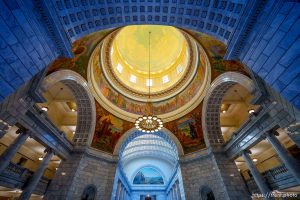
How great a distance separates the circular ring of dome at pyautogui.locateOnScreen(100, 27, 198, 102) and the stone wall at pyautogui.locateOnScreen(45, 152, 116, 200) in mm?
7467

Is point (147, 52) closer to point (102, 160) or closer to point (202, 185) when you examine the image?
point (102, 160)

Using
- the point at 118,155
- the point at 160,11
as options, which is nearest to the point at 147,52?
the point at 118,155

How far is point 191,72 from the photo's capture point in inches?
665

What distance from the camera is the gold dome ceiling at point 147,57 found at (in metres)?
18.8

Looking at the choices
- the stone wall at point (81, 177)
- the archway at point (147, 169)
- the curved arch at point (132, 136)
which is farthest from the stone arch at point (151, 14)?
the archway at point (147, 169)

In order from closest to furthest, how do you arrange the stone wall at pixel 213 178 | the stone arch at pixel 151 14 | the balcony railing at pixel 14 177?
the stone arch at pixel 151 14 < the balcony railing at pixel 14 177 < the stone wall at pixel 213 178

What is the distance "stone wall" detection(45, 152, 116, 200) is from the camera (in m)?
11.9

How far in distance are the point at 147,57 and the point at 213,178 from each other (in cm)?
1550

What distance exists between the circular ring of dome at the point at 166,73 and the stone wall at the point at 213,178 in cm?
759

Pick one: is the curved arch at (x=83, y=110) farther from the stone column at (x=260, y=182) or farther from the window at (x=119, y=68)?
the stone column at (x=260, y=182)

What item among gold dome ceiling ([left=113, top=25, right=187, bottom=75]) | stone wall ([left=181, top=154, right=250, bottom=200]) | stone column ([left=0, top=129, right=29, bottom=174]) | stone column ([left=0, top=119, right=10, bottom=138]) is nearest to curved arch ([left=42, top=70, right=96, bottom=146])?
stone column ([left=0, top=129, right=29, bottom=174])

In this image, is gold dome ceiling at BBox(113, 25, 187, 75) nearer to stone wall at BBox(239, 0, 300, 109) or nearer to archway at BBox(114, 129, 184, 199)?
archway at BBox(114, 129, 184, 199)

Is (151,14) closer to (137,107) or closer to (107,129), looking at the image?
(107,129)

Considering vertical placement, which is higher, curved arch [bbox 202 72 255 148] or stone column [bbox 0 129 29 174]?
curved arch [bbox 202 72 255 148]
